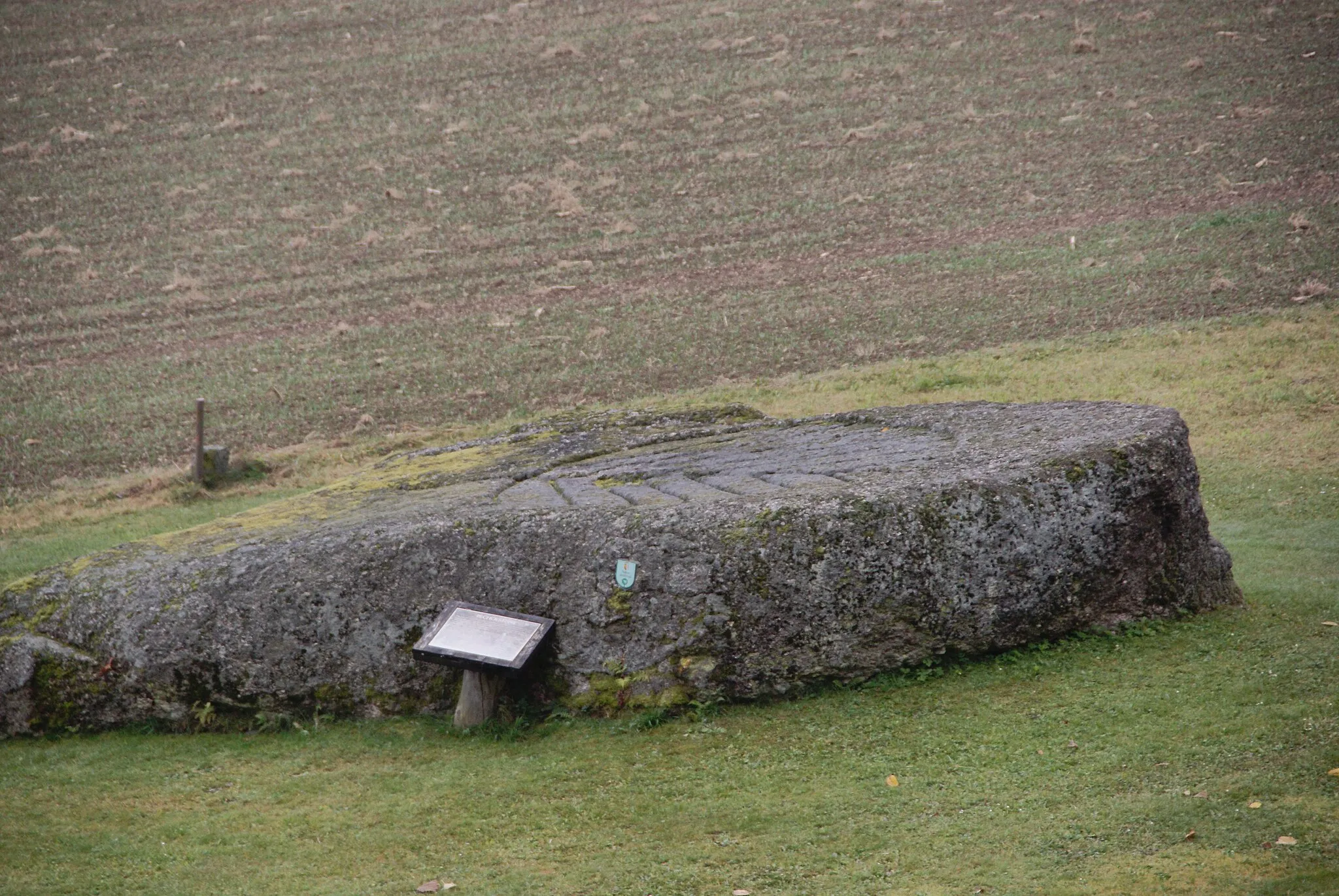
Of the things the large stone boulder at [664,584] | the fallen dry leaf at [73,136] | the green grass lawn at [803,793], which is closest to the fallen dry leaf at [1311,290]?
the large stone boulder at [664,584]

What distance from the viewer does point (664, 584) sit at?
32.1ft

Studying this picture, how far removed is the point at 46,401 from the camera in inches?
963

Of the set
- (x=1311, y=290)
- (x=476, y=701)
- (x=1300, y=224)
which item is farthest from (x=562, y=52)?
(x=476, y=701)

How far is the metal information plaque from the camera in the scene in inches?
365

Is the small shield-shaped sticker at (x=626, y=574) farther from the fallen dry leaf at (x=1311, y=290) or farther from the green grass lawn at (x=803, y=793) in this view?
the fallen dry leaf at (x=1311, y=290)

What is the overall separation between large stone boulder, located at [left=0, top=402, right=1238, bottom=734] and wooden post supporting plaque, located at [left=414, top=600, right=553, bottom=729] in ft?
1.18

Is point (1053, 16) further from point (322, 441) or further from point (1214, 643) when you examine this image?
point (1214, 643)

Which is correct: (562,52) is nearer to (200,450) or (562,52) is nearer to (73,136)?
(73,136)

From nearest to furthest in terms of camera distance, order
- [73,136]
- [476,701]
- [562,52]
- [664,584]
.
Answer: [664,584] < [476,701] < [73,136] < [562,52]

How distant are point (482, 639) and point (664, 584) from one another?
4.77ft

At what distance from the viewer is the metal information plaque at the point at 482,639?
365 inches

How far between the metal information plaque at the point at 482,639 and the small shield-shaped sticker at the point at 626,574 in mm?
624

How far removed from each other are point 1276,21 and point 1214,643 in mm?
31035

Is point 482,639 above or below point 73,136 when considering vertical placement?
below
